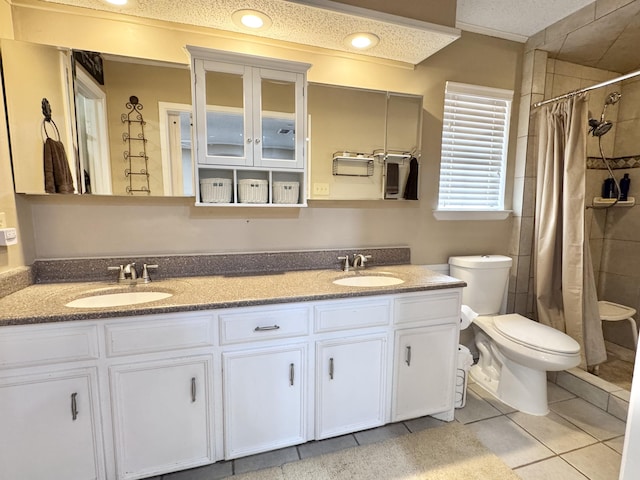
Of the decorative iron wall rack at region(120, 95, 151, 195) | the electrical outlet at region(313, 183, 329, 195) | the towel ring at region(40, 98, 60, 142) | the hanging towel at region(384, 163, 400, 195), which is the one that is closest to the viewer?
the towel ring at region(40, 98, 60, 142)

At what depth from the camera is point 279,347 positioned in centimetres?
144

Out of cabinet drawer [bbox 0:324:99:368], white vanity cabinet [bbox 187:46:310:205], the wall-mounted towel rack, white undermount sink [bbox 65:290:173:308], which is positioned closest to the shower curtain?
the wall-mounted towel rack

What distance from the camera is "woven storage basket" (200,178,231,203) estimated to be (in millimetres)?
1663

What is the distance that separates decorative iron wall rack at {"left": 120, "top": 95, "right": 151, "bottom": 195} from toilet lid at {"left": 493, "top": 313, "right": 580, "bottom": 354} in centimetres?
224

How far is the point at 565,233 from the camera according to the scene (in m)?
2.09

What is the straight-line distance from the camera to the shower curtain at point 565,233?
6.73 feet

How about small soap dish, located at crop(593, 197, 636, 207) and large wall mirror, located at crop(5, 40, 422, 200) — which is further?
small soap dish, located at crop(593, 197, 636, 207)

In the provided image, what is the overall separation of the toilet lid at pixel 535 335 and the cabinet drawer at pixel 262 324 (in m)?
1.32

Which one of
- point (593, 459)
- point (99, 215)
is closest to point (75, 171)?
point (99, 215)

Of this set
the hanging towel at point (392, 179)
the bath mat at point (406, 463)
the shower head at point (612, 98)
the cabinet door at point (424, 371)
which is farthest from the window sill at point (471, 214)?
the bath mat at point (406, 463)

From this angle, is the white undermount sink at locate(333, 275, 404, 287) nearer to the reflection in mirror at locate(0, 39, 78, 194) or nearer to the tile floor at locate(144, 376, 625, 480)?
the tile floor at locate(144, 376, 625, 480)

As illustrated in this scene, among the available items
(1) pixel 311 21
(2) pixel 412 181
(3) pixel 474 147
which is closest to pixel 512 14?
(3) pixel 474 147

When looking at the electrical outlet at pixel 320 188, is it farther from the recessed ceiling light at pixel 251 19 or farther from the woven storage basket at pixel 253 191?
the recessed ceiling light at pixel 251 19

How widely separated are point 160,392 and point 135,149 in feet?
3.84
